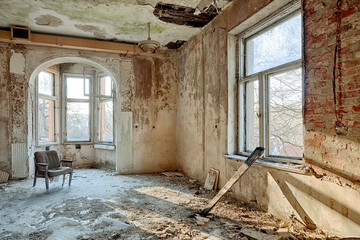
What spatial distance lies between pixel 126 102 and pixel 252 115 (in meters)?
3.29

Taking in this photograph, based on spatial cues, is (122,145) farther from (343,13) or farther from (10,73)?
(343,13)

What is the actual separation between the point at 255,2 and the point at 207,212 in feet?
9.89

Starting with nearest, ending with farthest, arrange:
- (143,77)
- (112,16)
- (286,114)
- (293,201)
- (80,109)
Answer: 1. (293,201)
2. (286,114)
3. (112,16)
4. (143,77)
5. (80,109)

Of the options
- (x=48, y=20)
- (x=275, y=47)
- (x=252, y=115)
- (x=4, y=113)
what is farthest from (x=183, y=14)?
(x=4, y=113)

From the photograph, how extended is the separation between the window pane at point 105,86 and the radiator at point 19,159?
2.62m

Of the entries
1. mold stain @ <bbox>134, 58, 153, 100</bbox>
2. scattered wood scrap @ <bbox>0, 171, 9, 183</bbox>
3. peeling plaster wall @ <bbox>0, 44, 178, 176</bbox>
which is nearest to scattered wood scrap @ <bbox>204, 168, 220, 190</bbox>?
peeling plaster wall @ <bbox>0, 44, 178, 176</bbox>

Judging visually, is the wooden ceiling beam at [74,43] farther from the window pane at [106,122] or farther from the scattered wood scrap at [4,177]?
the scattered wood scrap at [4,177]

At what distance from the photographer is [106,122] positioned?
22.9 feet

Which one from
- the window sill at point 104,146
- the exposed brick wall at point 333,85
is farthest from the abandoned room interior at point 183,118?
the window sill at point 104,146

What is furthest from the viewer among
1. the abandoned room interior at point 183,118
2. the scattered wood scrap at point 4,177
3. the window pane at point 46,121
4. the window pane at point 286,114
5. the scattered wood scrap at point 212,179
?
the window pane at point 46,121

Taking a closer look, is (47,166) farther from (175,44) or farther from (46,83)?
(175,44)

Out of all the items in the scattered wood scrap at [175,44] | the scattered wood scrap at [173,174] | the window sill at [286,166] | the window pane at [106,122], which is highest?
the scattered wood scrap at [175,44]

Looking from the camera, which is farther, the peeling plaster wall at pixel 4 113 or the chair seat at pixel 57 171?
the peeling plaster wall at pixel 4 113

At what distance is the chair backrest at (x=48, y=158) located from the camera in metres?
4.38
